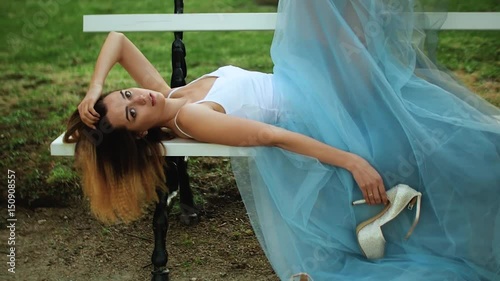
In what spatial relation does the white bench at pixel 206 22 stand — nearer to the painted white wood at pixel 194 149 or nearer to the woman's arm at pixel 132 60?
the painted white wood at pixel 194 149

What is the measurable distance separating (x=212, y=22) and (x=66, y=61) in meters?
2.91

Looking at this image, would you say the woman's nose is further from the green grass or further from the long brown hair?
the green grass

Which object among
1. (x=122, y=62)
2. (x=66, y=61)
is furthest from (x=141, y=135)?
(x=66, y=61)

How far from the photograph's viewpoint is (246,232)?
3654 millimetres

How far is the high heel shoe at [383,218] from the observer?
8.71ft

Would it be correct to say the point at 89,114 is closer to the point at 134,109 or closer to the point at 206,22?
the point at 134,109

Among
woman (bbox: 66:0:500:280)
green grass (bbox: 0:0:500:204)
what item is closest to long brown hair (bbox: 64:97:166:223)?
woman (bbox: 66:0:500:280)

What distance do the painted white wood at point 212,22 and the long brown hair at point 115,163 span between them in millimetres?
670

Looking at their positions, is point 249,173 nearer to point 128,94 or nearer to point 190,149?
point 190,149

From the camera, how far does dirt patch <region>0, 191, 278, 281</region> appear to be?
10.9ft

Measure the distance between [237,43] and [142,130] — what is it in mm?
3407

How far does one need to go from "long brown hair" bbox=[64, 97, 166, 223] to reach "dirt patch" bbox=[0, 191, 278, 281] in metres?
0.50

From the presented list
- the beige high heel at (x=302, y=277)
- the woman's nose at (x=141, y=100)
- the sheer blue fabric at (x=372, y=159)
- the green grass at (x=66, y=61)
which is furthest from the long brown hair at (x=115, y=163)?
the green grass at (x=66, y=61)

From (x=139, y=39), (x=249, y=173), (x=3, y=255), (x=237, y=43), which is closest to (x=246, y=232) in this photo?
(x=249, y=173)
